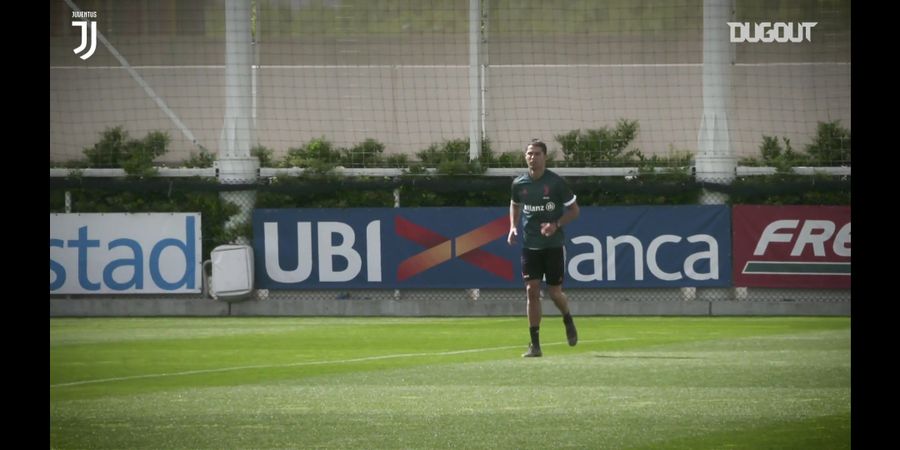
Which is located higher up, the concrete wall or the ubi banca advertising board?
the ubi banca advertising board

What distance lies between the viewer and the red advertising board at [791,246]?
57.0 feet

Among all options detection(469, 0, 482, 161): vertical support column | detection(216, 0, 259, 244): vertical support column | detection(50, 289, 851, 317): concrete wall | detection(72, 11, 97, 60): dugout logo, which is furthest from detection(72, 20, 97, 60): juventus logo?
detection(469, 0, 482, 161): vertical support column

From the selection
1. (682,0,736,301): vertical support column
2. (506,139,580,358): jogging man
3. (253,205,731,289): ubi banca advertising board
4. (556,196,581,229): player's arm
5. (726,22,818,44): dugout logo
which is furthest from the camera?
(726,22,818,44): dugout logo

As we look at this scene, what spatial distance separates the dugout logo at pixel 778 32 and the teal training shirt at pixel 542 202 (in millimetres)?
8954

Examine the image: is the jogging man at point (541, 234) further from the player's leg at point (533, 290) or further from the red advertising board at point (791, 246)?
the red advertising board at point (791, 246)

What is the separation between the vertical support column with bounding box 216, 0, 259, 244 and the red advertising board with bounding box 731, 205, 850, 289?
7.44 metres

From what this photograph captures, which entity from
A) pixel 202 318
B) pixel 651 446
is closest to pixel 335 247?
pixel 202 318

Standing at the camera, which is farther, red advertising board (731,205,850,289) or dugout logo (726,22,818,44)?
dugout logo (726,22,818,44)

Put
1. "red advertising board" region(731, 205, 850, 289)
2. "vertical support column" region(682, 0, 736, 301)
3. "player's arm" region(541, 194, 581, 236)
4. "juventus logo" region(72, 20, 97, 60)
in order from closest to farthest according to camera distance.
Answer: "player's arm" region(541, 194, 581, 236)
"red advertising board" region(731, 205, 850, 289)
"vertical support column" region(682, 0, 736, 301)
"juventus logo" region(72, 20, 97, 60)

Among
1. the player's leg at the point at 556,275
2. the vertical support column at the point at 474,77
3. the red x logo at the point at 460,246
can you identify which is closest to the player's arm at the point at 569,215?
the player's leg at the point at 556,275

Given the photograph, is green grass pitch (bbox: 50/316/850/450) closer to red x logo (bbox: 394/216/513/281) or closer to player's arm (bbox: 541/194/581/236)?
player's arm (bbox: 541/194/581/236)

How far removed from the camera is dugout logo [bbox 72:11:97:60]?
21109mm

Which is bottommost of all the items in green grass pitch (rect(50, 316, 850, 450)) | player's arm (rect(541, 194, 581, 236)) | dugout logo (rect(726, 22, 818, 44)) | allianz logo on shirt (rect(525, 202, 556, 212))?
green grass pitch (rect(50, 316, 850, 450))

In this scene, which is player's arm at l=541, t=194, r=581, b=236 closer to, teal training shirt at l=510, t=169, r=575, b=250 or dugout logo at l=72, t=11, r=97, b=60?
teal training shirt at l=510, t=169, r=575, b=250
